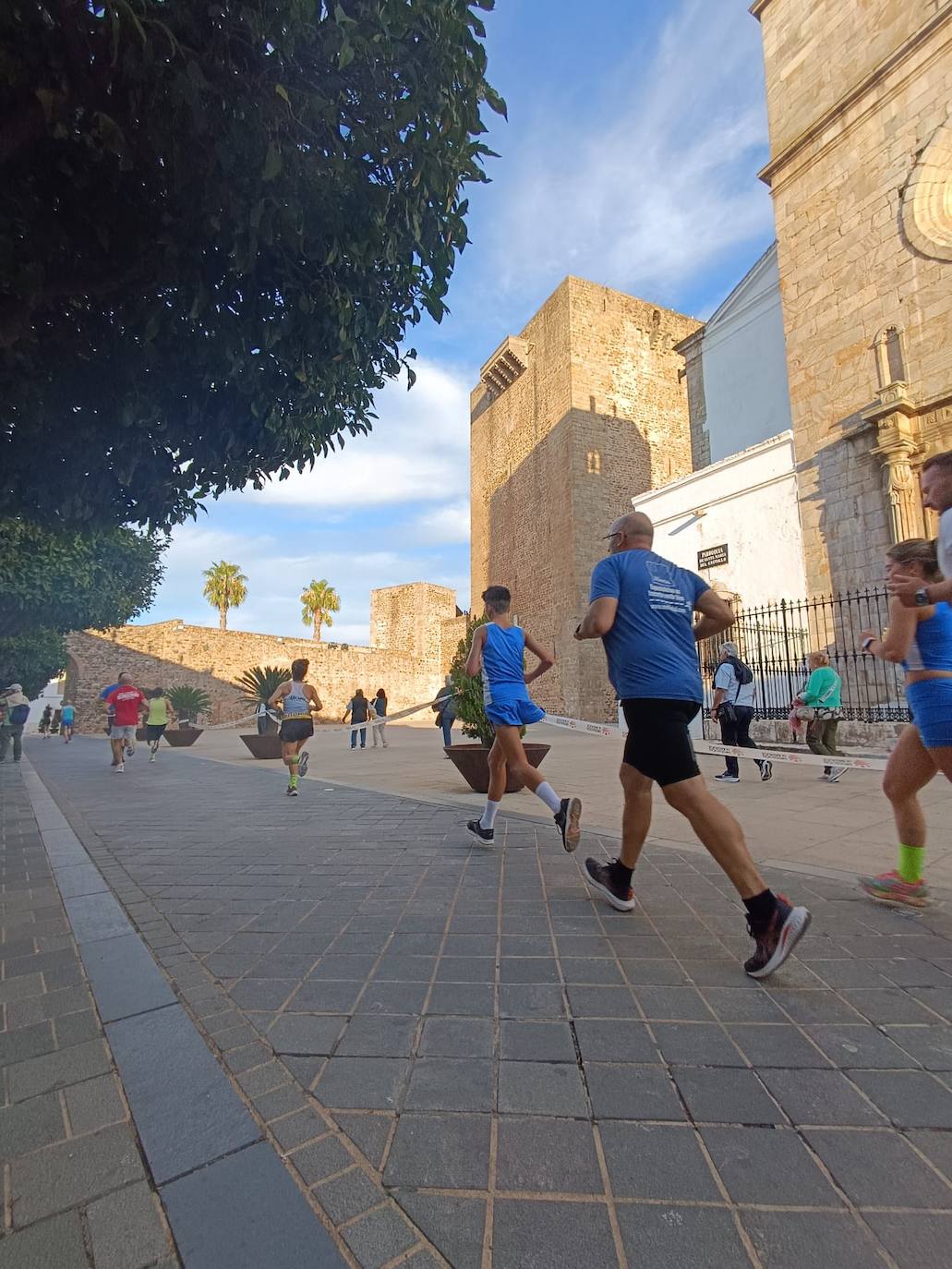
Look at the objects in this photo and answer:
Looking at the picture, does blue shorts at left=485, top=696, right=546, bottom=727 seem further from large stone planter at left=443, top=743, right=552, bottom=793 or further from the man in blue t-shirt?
large stone planter at left=443, top=743, right=552, bottom=793

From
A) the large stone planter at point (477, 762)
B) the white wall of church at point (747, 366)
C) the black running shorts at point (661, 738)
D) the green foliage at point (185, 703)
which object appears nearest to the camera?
the black running shorts at point (661, 738)

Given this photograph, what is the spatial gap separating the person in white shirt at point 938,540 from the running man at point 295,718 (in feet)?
18.8

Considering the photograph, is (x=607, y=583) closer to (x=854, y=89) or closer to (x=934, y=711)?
(x=934, y=711)

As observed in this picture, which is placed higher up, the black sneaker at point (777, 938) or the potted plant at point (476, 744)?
the potted plant at point (476, 744)

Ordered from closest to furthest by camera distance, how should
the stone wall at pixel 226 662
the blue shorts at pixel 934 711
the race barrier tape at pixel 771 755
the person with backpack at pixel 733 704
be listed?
the blue shorts at pixel 934 711, the race barrier tape at pixel 771 755, the person with backpack at pixel 733 704, the stone wall at pixel 226 662

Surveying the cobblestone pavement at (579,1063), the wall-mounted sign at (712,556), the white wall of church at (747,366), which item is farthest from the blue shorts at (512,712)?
the white wall of church at (747,366)

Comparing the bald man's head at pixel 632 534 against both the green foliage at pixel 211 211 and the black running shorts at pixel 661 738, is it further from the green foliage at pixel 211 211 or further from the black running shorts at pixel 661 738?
the green foliage at pixel 211 211

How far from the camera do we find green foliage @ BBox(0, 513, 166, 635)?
1404 centimetres

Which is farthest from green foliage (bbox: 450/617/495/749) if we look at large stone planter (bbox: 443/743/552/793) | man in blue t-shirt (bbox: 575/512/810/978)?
man in blue t-shirt (bbox: 575/512/810/978)

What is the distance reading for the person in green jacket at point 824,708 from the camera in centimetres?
788

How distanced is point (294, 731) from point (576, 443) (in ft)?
70.4

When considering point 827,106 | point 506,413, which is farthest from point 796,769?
point 506,413

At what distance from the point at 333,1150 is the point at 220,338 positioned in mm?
4166

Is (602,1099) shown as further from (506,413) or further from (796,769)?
(506,413)
